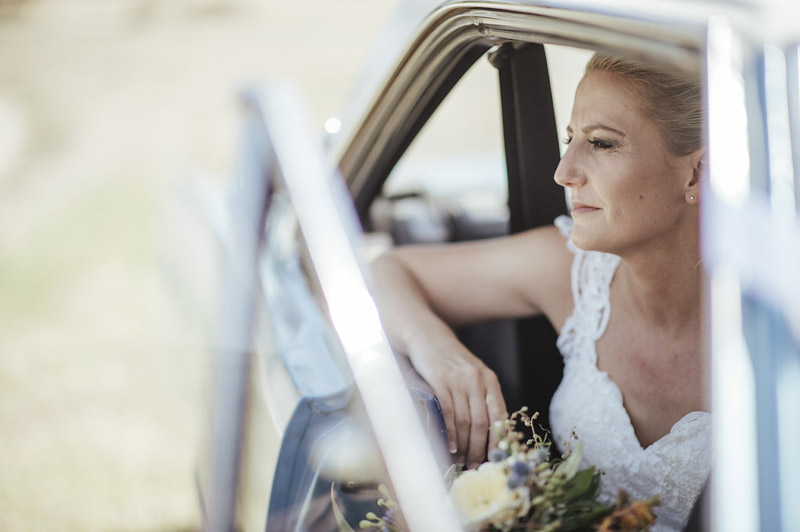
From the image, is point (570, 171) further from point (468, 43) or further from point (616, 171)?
point (468, 43)

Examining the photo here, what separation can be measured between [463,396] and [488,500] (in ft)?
1.21

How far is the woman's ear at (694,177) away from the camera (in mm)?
1528

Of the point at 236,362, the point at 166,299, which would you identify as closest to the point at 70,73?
the point at 166,299

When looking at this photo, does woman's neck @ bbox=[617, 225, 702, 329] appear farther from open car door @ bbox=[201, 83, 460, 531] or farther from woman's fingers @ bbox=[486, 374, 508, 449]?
open car door @ bbox=[201, 83, 460, 531]

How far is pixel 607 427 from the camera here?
1.74 metres

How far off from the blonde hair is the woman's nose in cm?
17

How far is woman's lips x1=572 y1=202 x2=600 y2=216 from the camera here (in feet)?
5.16

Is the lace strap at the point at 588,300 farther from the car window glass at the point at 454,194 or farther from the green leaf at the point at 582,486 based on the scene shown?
the green leaf at the point at 582,486

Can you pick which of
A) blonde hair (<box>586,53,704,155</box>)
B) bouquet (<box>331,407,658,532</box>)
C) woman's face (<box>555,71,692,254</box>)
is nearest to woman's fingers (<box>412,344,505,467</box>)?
bouquet (<box>331,407,658,532</box>)

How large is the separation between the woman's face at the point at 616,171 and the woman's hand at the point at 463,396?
1.22 ft

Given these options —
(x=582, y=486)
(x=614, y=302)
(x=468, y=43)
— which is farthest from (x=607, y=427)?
(x=468, y=43)

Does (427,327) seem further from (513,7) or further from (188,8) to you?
(188,8)

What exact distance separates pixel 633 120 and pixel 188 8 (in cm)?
1312

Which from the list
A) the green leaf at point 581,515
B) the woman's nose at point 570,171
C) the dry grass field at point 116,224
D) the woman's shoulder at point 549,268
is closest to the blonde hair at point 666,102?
the woman's nose at point 570,171
